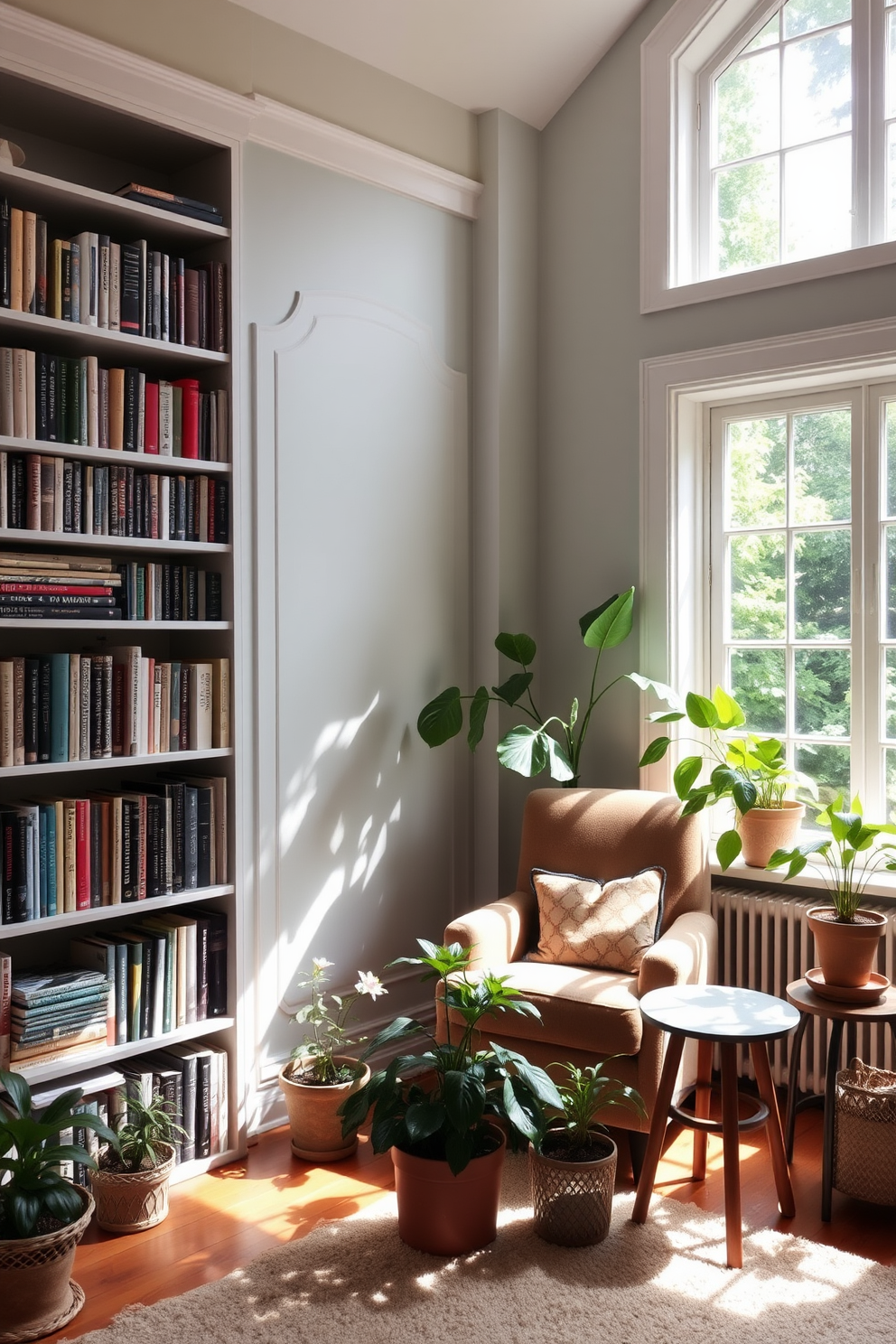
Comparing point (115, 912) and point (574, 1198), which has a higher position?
point (115, 912)

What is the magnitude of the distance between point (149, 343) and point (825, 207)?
6.70ft

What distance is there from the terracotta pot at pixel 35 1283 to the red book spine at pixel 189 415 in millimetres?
1871

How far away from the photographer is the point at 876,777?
353cm

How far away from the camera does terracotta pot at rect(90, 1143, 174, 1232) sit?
2.75m

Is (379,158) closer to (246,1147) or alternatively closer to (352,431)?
(352,431)

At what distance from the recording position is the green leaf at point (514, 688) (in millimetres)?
3822

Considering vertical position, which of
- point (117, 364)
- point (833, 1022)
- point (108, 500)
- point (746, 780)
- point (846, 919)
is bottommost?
point (833, 1022)

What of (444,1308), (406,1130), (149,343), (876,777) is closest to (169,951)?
(406,1130)

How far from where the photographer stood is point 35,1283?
2.36 meters

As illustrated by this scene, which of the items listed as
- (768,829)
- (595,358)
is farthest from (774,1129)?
(595,358)

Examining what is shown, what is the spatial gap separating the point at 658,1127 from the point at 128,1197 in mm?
1250

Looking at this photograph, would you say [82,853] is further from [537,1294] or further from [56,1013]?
[537,1294]

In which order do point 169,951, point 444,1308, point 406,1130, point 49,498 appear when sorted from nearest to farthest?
point 444,1308
point 406,1130
point 49,498
point 169,951

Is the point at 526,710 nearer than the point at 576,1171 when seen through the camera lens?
No
